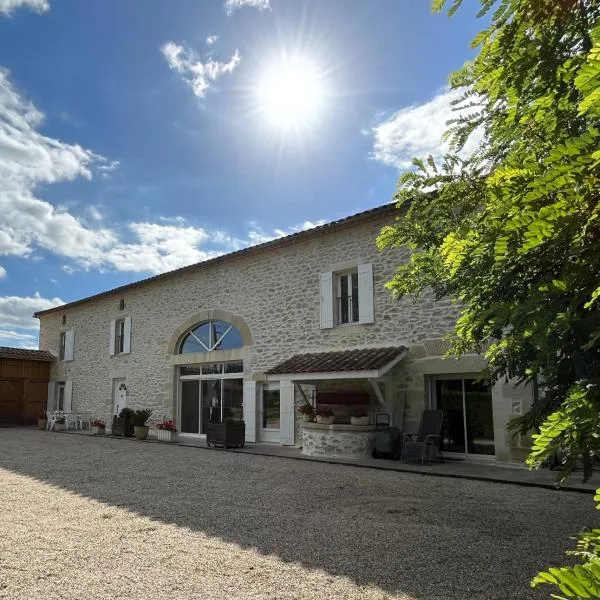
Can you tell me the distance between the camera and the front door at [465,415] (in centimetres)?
924

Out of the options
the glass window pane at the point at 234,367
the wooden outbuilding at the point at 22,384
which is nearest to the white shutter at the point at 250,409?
the glass window pane at the point at 234,367

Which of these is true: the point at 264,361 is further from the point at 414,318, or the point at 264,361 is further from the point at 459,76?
the point at 459,76

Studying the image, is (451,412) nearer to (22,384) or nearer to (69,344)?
(69,344)

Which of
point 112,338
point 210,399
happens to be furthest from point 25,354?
point 210,399

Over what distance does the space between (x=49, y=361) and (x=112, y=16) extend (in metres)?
17.7

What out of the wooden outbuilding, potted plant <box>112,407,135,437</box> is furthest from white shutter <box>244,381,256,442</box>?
the wooden outbuilding

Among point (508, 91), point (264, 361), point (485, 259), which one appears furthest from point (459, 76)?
point (264, 361)

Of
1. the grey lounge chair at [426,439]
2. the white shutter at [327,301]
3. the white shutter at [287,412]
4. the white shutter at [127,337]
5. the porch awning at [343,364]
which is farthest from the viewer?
the white shutter at [127,337]

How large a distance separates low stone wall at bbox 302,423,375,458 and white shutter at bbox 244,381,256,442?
9.33 feet

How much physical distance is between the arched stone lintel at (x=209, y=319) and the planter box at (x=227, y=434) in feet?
7.39

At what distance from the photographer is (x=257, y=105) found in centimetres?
757

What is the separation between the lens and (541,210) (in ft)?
4.27

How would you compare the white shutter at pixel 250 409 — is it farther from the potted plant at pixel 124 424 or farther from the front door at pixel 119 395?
the front door at pixel 119 395

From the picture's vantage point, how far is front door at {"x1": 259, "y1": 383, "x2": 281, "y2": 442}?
1230 centimetres
